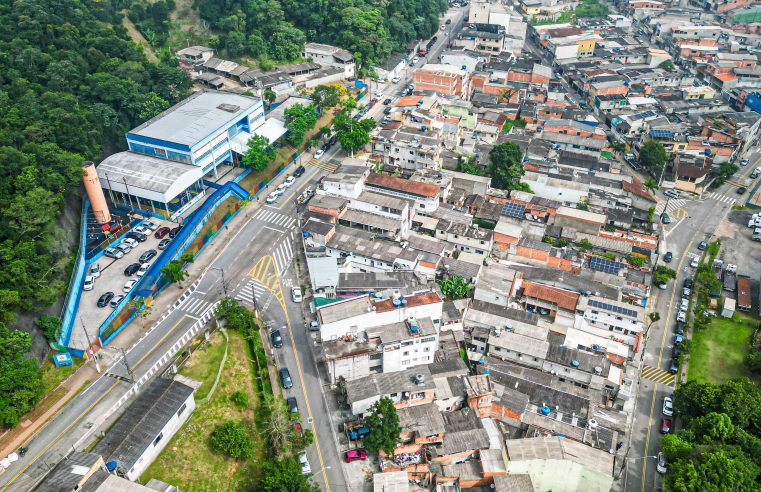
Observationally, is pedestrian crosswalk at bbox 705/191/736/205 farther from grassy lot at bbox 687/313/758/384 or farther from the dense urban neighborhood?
grassy lot at bbox 687/313/758/384

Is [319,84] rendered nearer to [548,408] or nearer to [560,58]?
[560,58]

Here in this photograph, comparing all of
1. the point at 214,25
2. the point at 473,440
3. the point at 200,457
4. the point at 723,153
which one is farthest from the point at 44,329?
the point at 723,153

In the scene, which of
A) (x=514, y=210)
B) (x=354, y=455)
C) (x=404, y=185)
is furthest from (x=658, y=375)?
(x=404, y=185)

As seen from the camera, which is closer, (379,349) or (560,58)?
(379,349)

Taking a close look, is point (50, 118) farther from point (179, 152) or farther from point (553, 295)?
point (553, 295)

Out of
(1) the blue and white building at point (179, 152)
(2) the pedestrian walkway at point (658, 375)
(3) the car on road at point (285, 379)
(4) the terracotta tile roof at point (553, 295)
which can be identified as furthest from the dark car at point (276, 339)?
(2) the pedestrian walkway at point (658, 375)

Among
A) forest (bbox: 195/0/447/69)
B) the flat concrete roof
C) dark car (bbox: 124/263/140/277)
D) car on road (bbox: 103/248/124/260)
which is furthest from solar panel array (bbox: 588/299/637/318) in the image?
forest (bbox: 195/0/447/69)
